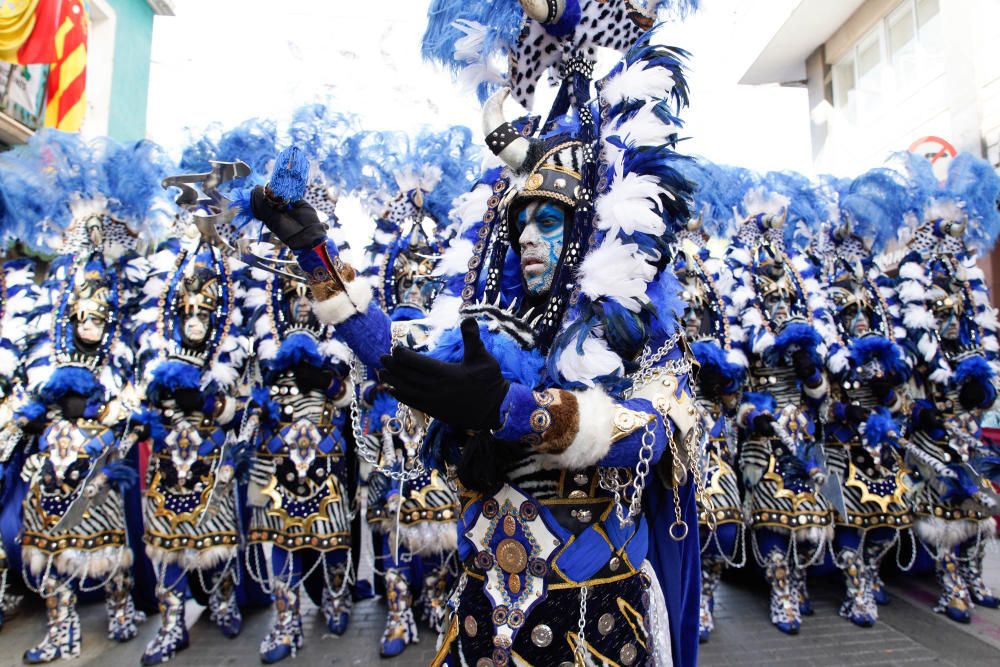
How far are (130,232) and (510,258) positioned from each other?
12.3 feet

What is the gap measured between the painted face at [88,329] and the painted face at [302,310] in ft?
4.45

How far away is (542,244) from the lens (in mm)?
1834

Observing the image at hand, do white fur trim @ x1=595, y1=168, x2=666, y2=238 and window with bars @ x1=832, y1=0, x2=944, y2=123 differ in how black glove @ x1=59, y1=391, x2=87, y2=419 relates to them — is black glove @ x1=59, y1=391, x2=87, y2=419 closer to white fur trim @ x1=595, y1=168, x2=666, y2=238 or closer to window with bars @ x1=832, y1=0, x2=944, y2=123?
white fur trim @ x1=595, y1=168, x2=666, y2=238

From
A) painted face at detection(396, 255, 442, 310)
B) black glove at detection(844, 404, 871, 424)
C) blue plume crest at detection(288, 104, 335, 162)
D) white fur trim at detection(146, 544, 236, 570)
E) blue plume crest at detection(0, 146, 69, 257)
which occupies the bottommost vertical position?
white fur trim at detection(146, 544, 236, 570)

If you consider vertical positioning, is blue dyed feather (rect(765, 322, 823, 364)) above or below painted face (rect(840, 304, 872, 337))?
below

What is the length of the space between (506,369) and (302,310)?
2.89m

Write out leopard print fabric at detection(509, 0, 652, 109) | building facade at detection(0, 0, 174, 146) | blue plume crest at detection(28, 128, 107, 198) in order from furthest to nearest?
1. building facade at detection(0, 0, 174, 146)
2. blue plume crest at detection(28, 128, 107, 198)
3. leopard print fabric at detection(509, 0, 652, 109)

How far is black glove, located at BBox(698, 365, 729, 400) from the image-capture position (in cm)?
413

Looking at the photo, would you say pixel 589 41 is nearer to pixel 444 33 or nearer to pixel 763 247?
pixel 444 33

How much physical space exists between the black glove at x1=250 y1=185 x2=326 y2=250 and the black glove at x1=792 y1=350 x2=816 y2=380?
370 centimetres

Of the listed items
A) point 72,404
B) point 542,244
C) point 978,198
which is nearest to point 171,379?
point 72,404

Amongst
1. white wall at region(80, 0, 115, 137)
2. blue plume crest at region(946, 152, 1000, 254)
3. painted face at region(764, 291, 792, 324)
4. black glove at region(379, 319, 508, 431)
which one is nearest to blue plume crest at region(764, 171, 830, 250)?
painted face at region(764, 291, 792, 324)

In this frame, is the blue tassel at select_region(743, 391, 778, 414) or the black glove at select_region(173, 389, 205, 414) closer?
the black glove at select_region(173, 389, 205, 414)

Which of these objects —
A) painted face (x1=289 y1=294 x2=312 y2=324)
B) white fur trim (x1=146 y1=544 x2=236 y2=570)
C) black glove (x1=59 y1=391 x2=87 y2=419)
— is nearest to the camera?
white fur trim (x1=146 y1=544 x2=236 y2=570)
